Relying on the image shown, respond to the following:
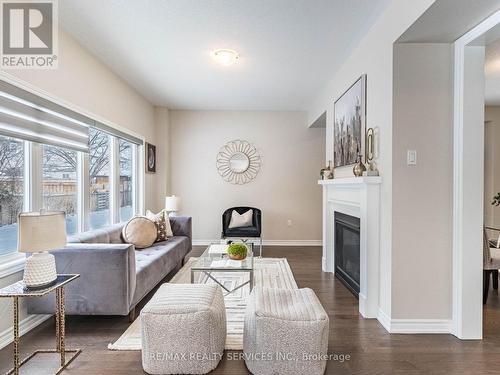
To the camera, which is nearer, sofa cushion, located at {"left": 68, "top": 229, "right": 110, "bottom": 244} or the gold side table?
the gold side table

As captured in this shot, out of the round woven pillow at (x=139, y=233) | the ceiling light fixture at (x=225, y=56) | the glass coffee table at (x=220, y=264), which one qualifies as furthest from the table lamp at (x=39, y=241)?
the ceiling light fixture at (x=225, y=56)

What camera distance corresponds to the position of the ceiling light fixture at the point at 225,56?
3.14 meters

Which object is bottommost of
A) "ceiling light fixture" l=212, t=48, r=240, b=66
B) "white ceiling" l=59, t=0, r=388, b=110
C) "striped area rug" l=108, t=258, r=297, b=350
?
"striped area rug" l=108, t=258, r=297, b=350

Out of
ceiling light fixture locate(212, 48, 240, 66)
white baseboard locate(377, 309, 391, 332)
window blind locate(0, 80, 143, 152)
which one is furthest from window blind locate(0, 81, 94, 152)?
white baseboard locate(377, 309, 391, 332)

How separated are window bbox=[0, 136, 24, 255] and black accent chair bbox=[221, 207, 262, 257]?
3066 mm

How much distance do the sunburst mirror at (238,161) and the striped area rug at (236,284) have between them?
180cm

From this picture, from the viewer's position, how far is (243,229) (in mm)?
5055

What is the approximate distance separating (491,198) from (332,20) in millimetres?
4449

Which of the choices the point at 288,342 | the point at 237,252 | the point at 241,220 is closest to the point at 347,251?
the point at 237,252

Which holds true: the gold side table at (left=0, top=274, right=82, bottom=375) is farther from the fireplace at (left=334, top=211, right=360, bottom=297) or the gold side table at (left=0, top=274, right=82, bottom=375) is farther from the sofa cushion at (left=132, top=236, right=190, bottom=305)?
the fireplace at (left=334, top=211, right=360, bottom=297)

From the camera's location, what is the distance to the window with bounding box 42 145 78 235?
9.04 feet

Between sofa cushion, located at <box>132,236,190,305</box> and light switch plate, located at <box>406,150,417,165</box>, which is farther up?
light switch plate, located at <box>406,150,417,165</box>

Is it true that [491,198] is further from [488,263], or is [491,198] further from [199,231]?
[199,231]

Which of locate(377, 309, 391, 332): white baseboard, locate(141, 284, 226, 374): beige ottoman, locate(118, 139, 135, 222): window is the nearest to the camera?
locate(141, 284, 226, 374): beige ottoman
